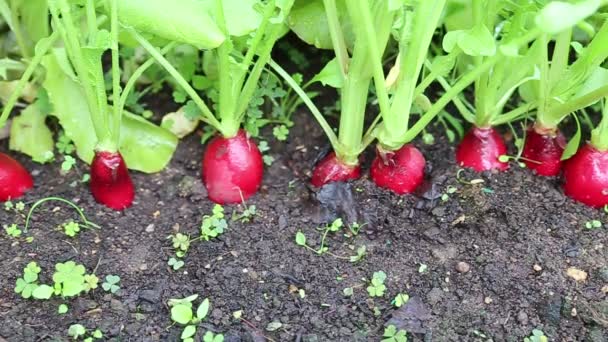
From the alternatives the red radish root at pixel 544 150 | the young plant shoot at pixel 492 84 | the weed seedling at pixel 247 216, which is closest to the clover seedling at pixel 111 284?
the weed seedling at pixel 247 216

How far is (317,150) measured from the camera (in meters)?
1.50

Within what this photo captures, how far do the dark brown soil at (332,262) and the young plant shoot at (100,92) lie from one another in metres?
0.04

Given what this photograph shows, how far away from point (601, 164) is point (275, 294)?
628 millimetres

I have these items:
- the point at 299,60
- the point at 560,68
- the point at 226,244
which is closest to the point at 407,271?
the point at 226,244

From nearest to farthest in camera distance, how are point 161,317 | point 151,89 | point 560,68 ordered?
point 161,317 < point 560,68 < point 151,89

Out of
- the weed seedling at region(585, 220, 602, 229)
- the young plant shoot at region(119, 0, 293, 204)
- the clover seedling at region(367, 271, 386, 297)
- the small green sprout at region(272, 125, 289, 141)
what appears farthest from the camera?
the small green sprout at region(272, 125, 289, 141)

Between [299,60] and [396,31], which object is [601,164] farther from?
[299,60]

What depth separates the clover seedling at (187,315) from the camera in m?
1.16

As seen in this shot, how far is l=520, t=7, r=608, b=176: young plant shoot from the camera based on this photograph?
1237 mm

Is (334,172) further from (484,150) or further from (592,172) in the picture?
(592,172)

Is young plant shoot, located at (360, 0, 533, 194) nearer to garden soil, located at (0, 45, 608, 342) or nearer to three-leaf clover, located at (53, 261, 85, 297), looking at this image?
garden soil, located at (0, 45, 608, 342)

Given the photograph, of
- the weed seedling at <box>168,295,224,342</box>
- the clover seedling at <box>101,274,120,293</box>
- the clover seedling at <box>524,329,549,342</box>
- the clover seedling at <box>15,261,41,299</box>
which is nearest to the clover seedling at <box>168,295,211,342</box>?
the weed seedling at <box>168,295,224,342</box>

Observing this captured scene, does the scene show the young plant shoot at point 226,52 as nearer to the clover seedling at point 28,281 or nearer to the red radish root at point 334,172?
the red radish root at point 334,172

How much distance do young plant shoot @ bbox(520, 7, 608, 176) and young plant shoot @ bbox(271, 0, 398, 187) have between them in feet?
0.93
